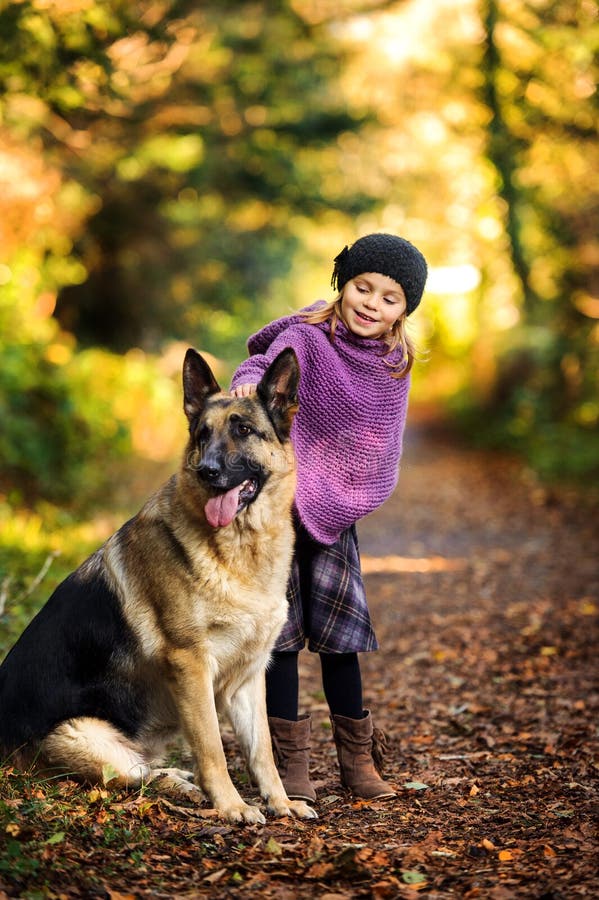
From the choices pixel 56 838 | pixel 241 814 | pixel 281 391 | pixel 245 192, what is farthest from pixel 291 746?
pixel 245 192

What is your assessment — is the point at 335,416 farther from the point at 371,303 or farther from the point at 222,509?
the point at 222,509

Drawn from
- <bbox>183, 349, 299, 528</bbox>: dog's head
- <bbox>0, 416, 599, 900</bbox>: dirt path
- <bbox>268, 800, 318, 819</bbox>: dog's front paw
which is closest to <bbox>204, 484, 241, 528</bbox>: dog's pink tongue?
<bbox>183, 349, 299, 528</bbox>: dog's head

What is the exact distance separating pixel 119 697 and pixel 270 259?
1710 centimetres

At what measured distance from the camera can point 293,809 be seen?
3.80 meters

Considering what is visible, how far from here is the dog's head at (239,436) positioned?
360 centimetres

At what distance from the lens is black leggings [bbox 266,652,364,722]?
4176 mm

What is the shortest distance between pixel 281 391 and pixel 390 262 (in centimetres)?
75

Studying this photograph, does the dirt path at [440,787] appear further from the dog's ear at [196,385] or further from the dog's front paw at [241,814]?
the dog's ear at [196,385]

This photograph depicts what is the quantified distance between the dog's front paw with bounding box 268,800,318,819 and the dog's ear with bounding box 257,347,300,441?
1.48m

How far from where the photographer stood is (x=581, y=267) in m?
15.2

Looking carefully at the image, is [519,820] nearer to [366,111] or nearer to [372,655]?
[372,655]

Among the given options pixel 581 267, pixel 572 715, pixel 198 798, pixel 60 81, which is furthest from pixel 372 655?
pixel 581 267

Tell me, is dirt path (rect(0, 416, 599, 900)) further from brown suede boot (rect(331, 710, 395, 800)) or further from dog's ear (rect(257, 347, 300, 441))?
dog's ear (rect(257, 347, 300, 441))

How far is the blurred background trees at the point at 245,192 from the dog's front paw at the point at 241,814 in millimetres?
5087
